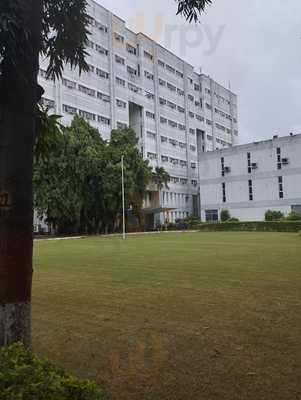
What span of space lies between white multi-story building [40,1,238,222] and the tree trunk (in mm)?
49339

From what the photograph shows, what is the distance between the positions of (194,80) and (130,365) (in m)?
→ 86.1

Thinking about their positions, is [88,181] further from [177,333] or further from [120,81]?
[177,333]

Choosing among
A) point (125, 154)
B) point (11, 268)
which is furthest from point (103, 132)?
point (11, 268)

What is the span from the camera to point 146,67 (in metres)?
72.8

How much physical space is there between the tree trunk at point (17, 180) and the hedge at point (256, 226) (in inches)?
1683

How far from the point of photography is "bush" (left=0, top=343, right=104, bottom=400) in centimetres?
235

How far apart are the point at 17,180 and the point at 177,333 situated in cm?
324

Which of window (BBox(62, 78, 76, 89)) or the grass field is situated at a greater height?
window (BBox(62, 78, 76, 89))

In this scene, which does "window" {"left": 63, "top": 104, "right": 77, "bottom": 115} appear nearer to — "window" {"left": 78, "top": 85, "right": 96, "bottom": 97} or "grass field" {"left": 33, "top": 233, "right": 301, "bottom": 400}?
"window" {"left": 78, "top": 85, "right": 96, "bottom": 97}

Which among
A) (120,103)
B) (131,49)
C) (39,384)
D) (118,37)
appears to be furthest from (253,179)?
(39,384)

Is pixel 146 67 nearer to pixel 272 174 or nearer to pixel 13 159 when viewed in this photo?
pixel 272 174

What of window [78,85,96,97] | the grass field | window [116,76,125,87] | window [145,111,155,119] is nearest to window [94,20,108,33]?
window [116,76,125,87]

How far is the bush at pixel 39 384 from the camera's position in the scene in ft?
7.72

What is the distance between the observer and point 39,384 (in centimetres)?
241
